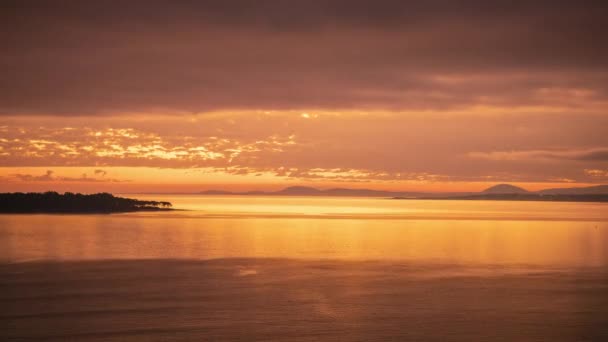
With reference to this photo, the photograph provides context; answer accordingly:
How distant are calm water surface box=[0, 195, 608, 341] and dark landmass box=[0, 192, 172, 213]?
54.5m

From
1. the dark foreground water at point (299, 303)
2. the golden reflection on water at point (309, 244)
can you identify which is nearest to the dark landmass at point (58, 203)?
the golden reflection on water at point (309, 244)

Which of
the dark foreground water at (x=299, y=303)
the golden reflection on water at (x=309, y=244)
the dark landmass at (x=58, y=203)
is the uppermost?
the dark landmass at (x=58, y=203)

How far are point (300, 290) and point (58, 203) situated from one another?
83.7 meters

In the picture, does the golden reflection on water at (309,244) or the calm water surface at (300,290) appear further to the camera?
the golden reflection on water at (309,244)

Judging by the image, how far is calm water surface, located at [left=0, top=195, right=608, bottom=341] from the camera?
18.1 meters

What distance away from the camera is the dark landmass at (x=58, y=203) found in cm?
9569

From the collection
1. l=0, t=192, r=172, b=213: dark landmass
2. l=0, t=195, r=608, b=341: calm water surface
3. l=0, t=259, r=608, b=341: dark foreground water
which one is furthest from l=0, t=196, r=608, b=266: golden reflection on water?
l=0, t=192, r=172, b=213: dark landmass

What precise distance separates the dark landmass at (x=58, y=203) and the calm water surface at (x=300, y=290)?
54.5 m

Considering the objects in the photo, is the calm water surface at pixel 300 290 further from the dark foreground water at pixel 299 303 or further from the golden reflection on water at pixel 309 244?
the golden reflection on water at pixel 309 244

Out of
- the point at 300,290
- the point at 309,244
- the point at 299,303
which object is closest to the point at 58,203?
the point at 309,244

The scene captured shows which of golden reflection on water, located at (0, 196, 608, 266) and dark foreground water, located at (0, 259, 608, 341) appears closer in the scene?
dark foreground water, located at (0, 259, 608, 341)

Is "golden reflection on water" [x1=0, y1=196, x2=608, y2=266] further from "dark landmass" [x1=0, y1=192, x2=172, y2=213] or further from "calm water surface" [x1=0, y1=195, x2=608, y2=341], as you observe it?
"dark landmass" [x1=0, y1=192, x2=172, y2=213]

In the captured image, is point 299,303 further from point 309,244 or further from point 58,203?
point 58,203

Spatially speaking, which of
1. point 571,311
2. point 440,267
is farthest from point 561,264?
point 571,311
